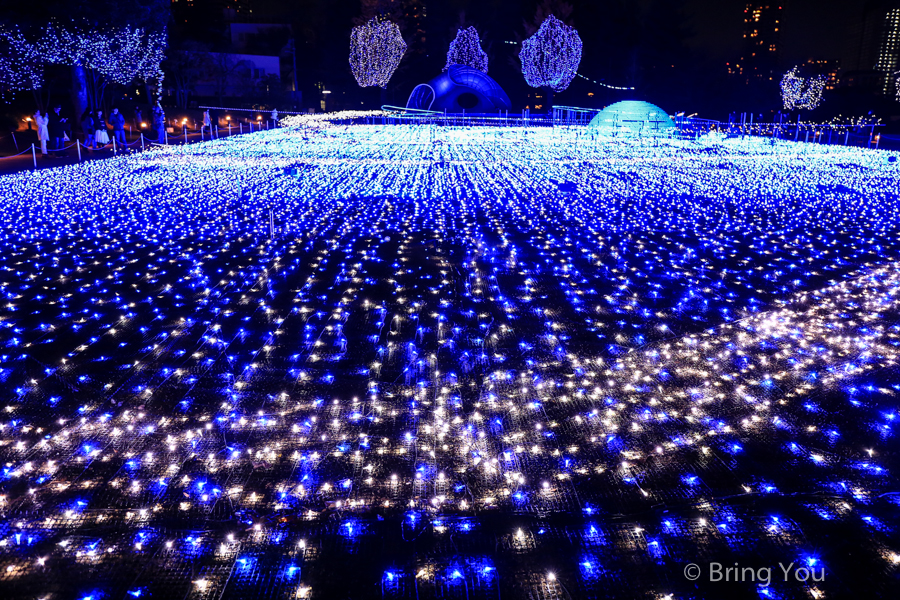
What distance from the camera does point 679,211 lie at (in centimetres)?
982

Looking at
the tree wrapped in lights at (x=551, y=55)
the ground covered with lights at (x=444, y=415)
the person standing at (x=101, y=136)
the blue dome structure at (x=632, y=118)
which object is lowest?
the ground covered with lights at (x=444, y=415)

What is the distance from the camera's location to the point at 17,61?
68.0ft

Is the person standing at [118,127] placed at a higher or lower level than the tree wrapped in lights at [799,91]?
lower

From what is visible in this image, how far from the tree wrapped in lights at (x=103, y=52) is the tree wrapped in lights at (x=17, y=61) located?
1.47 ft

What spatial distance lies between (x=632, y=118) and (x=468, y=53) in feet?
64.3

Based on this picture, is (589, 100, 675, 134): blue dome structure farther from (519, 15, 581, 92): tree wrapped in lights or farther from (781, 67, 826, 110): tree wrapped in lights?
(781, 67, 826, 110): tree wrapped in lights

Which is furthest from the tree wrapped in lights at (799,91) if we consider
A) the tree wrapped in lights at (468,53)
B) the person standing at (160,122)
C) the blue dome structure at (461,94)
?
the person standing at (160,122)

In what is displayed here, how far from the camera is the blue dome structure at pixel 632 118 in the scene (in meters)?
32.8

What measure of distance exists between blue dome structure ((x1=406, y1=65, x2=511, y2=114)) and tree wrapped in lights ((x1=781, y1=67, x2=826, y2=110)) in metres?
21.0

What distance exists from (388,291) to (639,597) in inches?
147

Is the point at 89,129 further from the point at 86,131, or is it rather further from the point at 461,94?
the point at 461,94

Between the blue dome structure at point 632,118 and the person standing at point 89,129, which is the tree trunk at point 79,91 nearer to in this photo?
the person standing at point 89,129

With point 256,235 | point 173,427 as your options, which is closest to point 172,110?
point 256,235

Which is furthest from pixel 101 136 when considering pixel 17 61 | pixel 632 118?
pixel 632 118
